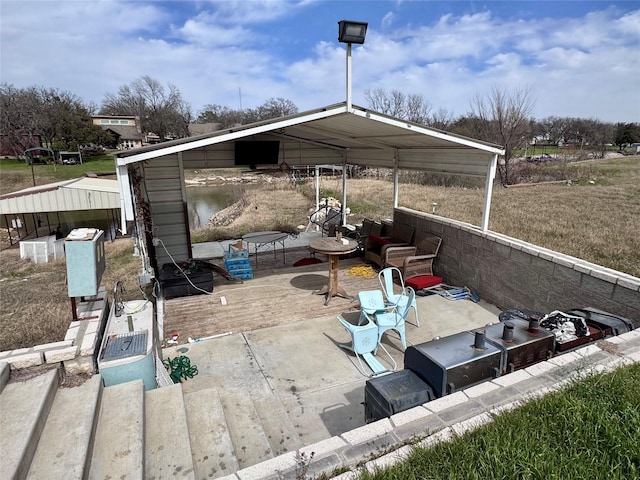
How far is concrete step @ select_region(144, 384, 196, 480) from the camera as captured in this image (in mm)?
2158

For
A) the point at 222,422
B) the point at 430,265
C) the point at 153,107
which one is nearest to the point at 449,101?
the point at 430,265

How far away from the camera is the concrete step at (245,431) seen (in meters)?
2.51

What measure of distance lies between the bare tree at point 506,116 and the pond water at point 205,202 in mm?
15128

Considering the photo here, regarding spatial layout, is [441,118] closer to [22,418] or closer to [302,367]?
[302,367]

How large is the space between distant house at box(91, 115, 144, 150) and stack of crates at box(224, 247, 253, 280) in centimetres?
5029

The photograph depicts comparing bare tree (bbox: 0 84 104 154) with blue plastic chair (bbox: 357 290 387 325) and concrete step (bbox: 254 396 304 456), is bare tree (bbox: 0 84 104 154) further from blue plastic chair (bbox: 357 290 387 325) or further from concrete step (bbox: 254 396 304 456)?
concrete step (bbox: 254 396 304 456)

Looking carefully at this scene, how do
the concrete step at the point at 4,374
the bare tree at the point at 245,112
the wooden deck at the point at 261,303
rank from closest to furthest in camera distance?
the concrete step at the point at 4,374, the wooden deck at the point at 261,303, the bare tree at the point at 245,112

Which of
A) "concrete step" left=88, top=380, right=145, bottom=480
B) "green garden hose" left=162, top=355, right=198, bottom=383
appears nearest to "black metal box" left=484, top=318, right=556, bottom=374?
"concrete step" left=88, top=380, right=145, bottom=480

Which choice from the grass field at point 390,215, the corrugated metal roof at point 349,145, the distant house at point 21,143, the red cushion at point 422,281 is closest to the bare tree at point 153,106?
the distant house at point 21,143

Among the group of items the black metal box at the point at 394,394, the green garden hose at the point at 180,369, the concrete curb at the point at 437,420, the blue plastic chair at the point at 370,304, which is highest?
the concrete curb at the point at 437,420

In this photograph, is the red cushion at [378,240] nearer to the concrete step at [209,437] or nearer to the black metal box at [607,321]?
the black metal box at [607,321]

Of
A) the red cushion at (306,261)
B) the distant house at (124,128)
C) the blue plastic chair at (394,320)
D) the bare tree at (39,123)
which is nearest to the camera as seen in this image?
the blue plastic chair at (394,320)

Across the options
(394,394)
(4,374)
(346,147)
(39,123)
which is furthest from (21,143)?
(394,394)

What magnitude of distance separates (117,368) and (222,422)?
0.99 metres
